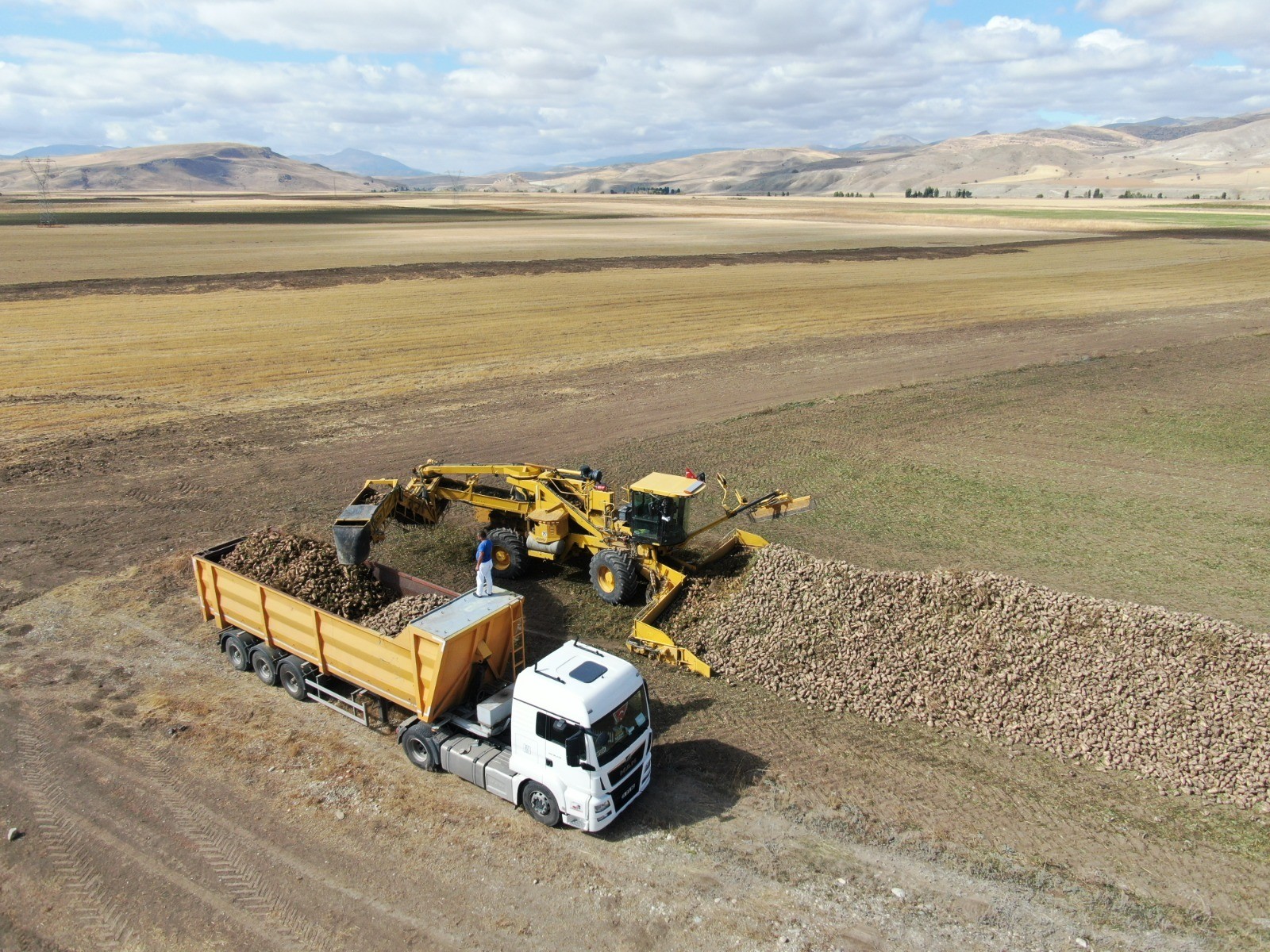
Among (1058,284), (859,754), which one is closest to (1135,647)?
(859,754)

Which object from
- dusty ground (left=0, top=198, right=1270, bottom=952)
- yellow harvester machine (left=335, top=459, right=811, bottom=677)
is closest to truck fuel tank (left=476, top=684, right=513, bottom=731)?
dusty ground (left=0, top=198, right=1270, bottom=952)

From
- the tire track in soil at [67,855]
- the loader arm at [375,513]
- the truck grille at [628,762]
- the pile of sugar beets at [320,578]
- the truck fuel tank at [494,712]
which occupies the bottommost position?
the tire track in soil at [67,855]

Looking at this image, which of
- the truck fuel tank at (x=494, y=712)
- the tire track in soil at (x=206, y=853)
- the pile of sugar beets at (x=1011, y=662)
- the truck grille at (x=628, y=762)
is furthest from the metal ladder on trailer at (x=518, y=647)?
the tire track in soil at (x=206, y=853)

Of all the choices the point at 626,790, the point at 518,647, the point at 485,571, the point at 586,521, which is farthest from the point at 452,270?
the point at 626,790

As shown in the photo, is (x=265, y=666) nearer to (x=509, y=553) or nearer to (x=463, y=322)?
(x=509, y=553)

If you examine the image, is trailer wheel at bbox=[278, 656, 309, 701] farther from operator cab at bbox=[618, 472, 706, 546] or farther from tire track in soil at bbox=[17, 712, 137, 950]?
operator cab at bbox=[618, 472, 706, 546]

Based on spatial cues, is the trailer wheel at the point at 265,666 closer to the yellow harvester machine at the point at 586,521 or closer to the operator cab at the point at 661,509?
the yellow harvester machine at the point at 586,521
